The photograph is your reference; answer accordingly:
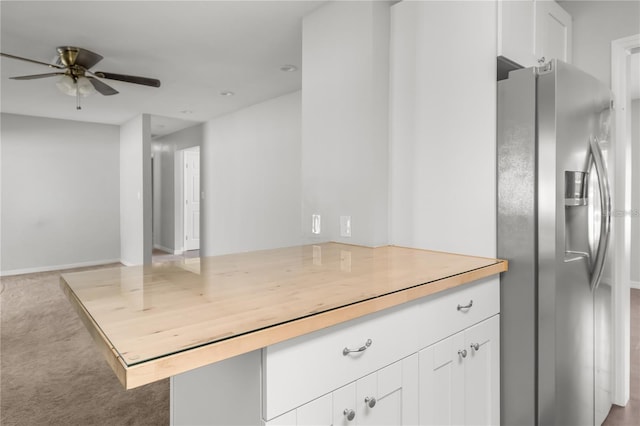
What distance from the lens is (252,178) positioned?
512cm

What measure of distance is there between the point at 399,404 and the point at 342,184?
131 cm

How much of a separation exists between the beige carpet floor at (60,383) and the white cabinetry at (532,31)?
255 centimetres

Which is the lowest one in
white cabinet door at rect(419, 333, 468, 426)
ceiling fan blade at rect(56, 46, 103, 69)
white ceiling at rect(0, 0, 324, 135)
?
white cabinet door at rect(419, 333, 468, 426)

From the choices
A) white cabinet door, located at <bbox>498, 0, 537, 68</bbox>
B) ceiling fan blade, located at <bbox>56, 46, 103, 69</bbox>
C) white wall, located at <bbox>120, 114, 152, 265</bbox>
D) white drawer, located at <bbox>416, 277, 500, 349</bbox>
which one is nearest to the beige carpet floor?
white drawer, located at <bbox>416, 277, 500, 349</bbox>

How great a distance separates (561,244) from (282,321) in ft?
4.25

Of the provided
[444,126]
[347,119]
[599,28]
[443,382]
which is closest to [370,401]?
[443,382]

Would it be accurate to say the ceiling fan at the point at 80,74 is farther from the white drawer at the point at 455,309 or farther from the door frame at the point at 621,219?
the door frame at the point at 621,219

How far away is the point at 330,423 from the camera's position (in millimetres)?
1034

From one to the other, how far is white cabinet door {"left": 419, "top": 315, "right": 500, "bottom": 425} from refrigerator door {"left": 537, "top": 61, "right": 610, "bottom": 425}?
0.60 feet

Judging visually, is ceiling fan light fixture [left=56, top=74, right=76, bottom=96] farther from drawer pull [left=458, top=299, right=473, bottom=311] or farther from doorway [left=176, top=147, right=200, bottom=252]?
doorway [left=176, top=147, right=200, bottom=252]

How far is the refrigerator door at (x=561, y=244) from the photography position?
159 centimetres

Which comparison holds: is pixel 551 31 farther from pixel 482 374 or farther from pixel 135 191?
pixel 135 191

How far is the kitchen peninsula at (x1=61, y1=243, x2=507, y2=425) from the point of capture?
0.82 m

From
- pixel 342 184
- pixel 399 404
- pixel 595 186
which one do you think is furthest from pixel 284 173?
pixel 399 404
